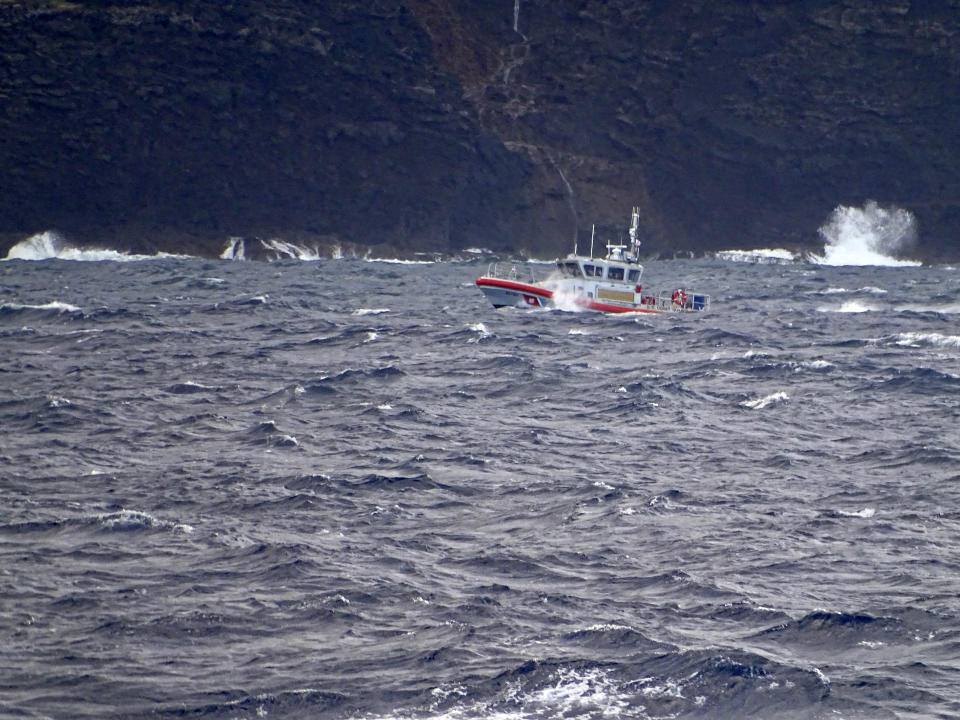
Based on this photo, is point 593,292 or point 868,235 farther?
point 868,235

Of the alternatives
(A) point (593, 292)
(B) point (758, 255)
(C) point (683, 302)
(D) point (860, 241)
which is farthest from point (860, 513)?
(D) point (860, 241)

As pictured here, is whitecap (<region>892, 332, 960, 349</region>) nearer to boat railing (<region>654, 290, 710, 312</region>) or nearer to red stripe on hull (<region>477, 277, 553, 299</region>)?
boat railing (<region>654, 290, 710, 312</region>)

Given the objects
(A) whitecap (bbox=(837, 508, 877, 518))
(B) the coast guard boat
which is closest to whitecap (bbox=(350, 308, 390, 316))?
(B) the coast guard boat

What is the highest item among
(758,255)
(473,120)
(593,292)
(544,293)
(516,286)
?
(473,120)

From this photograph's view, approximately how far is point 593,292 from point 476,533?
39.4 meters

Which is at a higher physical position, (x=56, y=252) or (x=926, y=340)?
(x=56, y=252)

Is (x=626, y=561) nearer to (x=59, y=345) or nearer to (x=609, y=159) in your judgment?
(x=59, y=345)

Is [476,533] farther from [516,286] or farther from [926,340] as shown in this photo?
[516,286]

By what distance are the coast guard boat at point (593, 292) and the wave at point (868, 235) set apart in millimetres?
61025

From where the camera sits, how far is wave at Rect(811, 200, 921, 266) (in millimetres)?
117562

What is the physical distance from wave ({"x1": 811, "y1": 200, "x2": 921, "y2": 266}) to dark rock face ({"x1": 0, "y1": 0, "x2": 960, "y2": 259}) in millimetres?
1255

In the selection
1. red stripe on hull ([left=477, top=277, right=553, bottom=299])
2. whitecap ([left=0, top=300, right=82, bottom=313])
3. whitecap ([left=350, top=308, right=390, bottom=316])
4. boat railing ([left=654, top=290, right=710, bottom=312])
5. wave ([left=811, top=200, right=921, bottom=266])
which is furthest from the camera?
wave ([left=811, top=200, right=921, bottom=266])

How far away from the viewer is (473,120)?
379 ft

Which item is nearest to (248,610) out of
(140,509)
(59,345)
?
(140,509)
